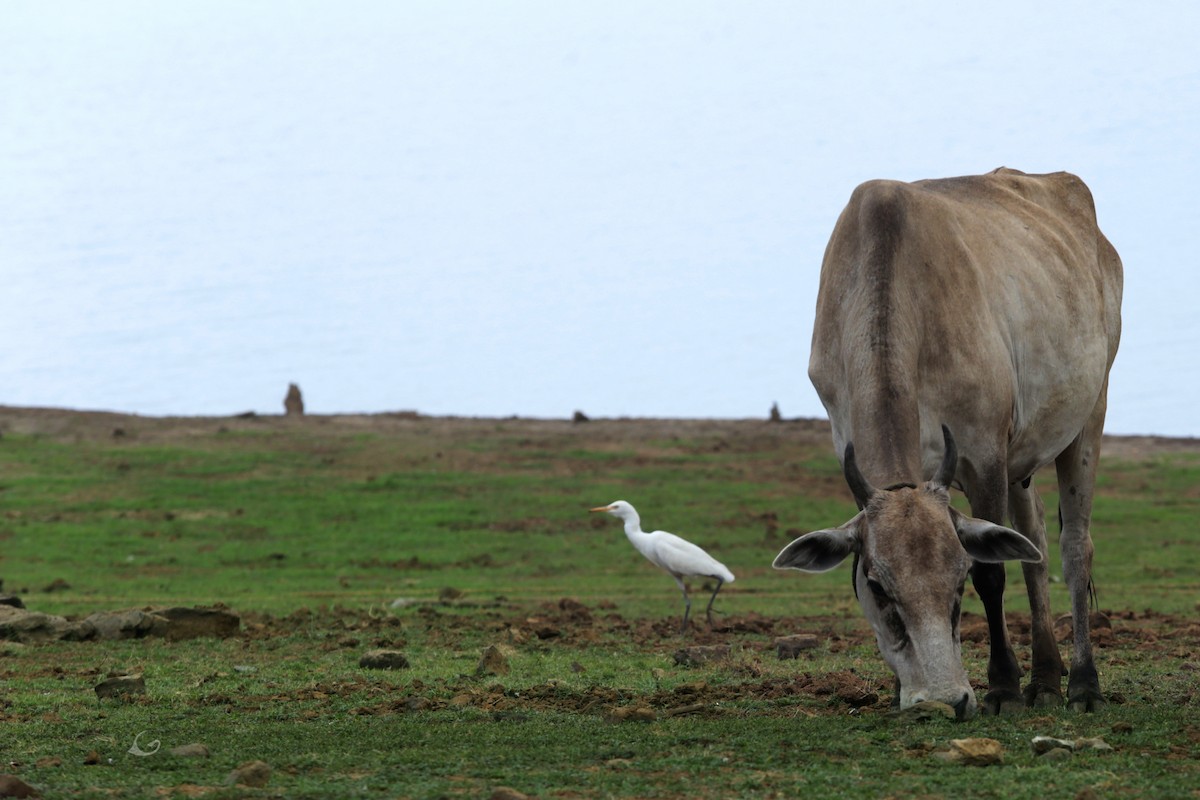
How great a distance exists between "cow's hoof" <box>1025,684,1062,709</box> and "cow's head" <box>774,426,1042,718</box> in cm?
151

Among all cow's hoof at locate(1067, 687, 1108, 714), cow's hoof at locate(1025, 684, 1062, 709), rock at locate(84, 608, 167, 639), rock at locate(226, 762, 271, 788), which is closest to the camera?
rock at locate(226, 762, 271, 788)

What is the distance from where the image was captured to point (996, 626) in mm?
7684

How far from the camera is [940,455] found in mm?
7594

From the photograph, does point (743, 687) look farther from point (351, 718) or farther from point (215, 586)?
point (215, 586)

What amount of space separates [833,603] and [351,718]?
10248 millimetres

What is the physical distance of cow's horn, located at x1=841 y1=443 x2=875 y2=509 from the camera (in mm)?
6664

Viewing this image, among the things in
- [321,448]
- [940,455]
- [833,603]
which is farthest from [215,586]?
[940,455]

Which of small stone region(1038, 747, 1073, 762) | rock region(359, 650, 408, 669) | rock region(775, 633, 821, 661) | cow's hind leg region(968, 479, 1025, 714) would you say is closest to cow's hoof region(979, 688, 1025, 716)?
cow's hind leg region(968, 479, 1025, 714)

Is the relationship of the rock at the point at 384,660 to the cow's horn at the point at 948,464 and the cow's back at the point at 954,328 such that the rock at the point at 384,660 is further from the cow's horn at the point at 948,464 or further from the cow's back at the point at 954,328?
the cow's horn at the point at 948,464

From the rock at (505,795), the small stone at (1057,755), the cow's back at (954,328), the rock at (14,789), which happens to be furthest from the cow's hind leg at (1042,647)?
the rock at (14,789)

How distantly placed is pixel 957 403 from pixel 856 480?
1143mm

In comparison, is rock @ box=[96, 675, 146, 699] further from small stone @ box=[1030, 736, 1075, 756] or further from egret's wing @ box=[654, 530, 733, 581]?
egret's wing @ box=[654, 530, 733, 581]

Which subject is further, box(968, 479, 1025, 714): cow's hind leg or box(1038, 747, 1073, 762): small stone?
box(968, 479, 1025, 714): cow's hind leg

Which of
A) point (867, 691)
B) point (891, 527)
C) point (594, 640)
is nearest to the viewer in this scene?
point (891, 527)
